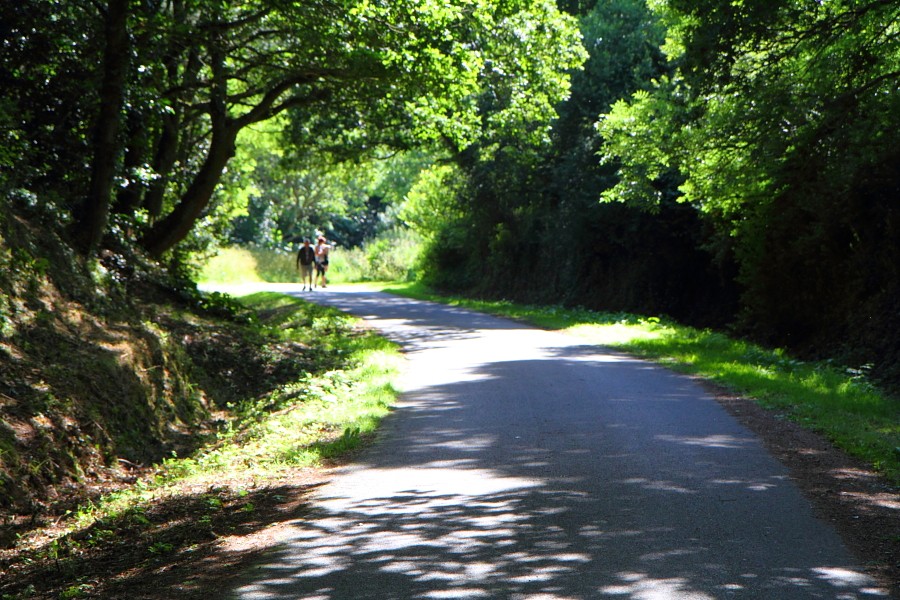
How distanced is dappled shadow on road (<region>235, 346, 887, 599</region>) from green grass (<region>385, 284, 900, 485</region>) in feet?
3.25

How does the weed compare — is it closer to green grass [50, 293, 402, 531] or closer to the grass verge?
the grass verge

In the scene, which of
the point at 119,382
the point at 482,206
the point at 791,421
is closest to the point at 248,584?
the point at 119,382

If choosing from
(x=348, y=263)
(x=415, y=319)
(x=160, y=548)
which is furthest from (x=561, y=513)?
(x=348, y=263)

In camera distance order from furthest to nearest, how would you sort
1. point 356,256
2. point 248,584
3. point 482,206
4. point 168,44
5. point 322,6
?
1. point 356,256
2. point 482,206
3. point 168,44
4. point 322,6
5. point 248,584

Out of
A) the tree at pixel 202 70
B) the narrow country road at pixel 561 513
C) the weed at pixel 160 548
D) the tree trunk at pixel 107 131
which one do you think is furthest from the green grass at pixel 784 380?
the tree trunk at pixel 107 131

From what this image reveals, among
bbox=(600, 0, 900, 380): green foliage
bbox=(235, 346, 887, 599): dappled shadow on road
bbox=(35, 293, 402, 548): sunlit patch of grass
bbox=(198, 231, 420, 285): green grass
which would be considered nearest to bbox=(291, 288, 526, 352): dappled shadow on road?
bbox=(35, 293, 402, 548): sunlit patch of grass

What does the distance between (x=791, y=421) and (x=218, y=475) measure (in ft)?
20.2

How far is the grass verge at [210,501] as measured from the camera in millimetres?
6391

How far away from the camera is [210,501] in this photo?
27.1 ft

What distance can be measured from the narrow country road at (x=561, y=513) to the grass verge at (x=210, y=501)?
43 cm

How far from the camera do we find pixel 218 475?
31.6ft

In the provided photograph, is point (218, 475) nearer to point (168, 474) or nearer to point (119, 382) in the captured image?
point (168, 474)

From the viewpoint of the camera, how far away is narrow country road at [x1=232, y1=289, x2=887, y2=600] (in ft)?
19.1

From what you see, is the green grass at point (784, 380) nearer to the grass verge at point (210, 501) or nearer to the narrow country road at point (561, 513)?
the narrow country road at point (561, 513)
